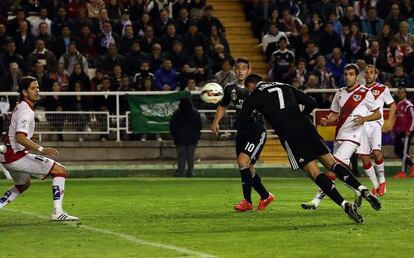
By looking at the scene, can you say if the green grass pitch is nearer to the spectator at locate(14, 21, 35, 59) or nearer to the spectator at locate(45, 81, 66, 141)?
the spectator at locate(45, 81, 66, 141)

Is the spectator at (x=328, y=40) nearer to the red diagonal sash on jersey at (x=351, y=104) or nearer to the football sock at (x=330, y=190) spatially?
the red diagonal sash on jersey at (x=351, y=104)

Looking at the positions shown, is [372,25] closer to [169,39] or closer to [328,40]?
[328,40]

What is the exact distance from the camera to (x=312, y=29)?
36469 mm

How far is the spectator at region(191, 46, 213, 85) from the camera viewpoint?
33562 mm

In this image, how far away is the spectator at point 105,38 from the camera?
34.1 m

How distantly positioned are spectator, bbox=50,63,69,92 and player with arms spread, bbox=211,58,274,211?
13.3 m

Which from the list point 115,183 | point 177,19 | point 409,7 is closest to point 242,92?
point 115,183

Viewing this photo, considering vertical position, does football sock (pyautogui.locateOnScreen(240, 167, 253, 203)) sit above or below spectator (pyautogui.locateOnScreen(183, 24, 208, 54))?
above

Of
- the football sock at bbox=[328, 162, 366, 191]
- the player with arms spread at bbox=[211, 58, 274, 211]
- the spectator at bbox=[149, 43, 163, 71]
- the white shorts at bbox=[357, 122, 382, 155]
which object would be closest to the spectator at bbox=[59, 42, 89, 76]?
the spectator at bbox=[149, 43, 163, 71]

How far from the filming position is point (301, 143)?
16750 mm

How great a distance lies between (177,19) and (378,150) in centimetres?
1369

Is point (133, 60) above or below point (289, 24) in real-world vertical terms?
below

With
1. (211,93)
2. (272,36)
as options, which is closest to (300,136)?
(211,93)

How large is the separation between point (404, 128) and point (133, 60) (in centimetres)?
742
